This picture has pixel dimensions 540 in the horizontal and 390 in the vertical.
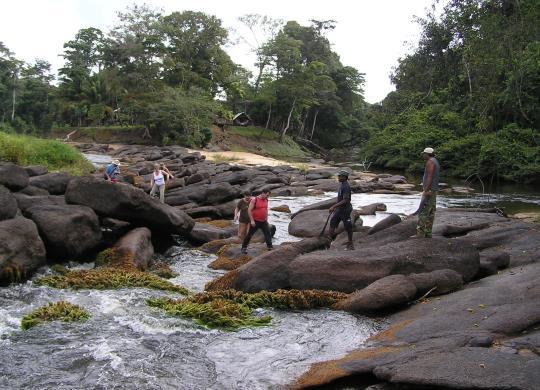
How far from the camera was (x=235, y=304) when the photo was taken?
32.1ft

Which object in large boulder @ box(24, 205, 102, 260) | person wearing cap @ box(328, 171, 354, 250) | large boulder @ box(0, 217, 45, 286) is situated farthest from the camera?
person wearing cap @ box(328, 171, 354, 250)

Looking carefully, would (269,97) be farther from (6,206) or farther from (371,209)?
(6,206)

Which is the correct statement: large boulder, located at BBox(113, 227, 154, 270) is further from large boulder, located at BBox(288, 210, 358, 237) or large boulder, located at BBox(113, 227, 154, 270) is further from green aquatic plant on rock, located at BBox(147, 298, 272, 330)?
large boulder, located at BBox(288, 210, 358, 237)

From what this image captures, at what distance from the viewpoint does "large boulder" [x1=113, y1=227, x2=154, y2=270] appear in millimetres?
12758

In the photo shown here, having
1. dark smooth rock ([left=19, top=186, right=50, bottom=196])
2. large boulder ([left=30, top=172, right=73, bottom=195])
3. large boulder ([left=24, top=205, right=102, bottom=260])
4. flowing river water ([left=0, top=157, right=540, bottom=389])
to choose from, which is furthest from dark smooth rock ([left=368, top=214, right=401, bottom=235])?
large boulder ([left=30, top=172, right=73, bottom=195])

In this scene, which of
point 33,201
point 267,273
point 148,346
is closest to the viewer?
point 148,346

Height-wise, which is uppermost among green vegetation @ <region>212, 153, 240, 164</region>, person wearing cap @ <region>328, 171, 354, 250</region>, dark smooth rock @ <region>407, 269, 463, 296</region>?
person wearing cap @ <region>328, 171, 354, 250</region>

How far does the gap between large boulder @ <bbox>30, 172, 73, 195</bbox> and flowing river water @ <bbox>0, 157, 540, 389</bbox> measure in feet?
24.6

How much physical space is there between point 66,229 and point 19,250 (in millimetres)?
1598

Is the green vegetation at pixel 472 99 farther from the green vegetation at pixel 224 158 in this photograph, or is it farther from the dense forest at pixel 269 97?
the green vegetation at pixel 224 158

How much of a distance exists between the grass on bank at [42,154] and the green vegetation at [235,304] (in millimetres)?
18088

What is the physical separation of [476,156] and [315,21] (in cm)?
4391

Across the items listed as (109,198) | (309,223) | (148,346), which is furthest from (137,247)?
(309,223)

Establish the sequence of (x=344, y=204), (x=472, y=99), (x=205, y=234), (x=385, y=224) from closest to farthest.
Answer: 1. (x=344, y=204)
2. (x=385, y=224)
3. (x=205, y=234)
4. (x=472, y=99)
